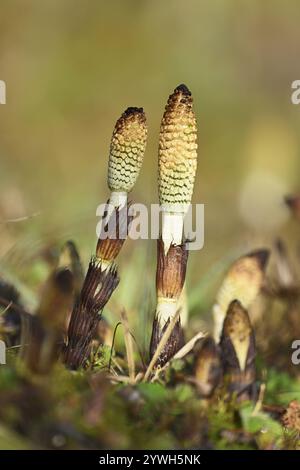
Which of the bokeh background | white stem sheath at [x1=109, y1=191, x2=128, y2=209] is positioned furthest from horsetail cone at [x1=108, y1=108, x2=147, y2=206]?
the bokeh background

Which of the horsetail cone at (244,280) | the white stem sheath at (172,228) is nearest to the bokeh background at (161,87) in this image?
the horsetail cone at (244,280)

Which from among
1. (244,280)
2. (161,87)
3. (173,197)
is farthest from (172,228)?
(161,87)

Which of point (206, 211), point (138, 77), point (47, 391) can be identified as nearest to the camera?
point (47, 391)

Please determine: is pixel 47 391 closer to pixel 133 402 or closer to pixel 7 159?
pixel 133 402

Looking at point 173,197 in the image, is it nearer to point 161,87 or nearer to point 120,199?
point 120,199

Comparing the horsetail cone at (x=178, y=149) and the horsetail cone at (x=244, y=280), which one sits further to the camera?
the horsetail cone at (x=244, y=280)

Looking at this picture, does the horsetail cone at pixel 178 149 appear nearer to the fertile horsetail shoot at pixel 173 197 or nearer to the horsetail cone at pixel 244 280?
the fertile horsetail shoot at pixel 173 197

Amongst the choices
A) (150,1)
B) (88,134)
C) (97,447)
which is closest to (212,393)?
(97,447)
